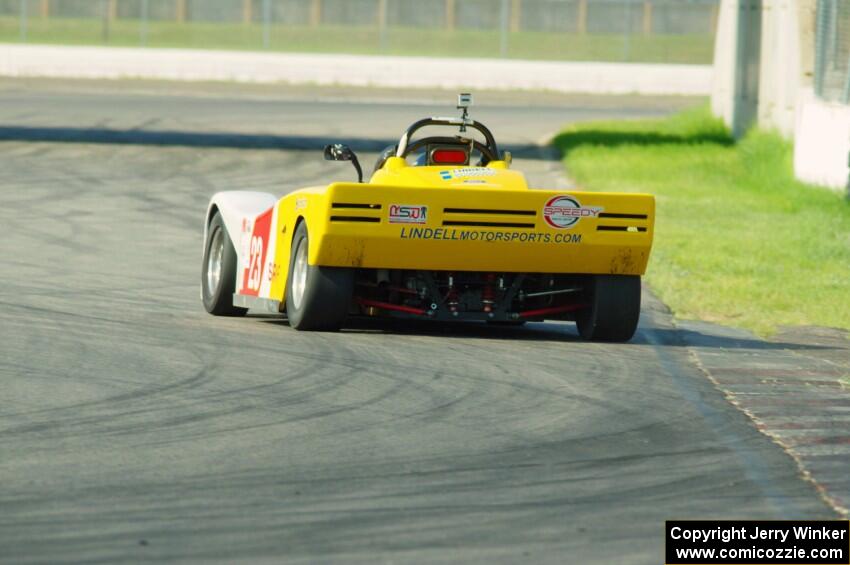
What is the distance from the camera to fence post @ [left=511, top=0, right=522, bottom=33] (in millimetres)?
53375

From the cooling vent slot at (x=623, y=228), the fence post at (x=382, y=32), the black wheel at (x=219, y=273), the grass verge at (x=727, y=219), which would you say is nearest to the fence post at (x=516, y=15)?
the fence post at (x=382, y=32)

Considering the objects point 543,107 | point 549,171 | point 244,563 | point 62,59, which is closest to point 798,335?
point 244,563

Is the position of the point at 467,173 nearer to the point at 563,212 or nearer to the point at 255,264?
the point at 563,212

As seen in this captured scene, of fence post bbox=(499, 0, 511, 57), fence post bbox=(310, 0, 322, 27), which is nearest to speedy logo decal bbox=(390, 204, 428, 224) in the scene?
fence post bbox=(499, 0, 511, 57)

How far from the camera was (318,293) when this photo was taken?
1084 cm

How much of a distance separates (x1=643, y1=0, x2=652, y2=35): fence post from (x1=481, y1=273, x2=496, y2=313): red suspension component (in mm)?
43202

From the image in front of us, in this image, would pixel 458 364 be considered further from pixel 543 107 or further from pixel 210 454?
pixel 543 107

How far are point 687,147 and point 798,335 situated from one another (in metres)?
18.7

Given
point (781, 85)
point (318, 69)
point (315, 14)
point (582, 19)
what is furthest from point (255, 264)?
point (315, 14)

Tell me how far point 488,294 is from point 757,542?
5.52m

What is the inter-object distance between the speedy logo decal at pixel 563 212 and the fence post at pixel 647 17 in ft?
143

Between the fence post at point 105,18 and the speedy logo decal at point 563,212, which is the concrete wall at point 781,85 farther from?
the fence post at point 105,18

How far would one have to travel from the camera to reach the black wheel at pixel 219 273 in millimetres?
12672

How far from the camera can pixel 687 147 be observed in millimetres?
30734
